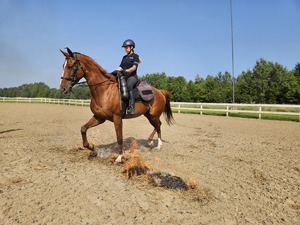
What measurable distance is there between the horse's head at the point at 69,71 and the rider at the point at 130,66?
1.11 meters

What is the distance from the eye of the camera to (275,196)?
4098mm

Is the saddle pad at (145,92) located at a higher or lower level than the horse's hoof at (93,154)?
higher

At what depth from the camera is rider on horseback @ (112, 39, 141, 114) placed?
20.9 ft

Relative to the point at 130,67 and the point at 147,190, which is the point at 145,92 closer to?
the point at 130,67

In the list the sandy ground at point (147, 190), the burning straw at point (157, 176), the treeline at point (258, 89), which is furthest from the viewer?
the treeline at point (258, 89)

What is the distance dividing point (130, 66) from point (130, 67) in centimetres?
3

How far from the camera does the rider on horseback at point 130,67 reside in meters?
6.38

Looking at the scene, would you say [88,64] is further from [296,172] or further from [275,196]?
[296,172]

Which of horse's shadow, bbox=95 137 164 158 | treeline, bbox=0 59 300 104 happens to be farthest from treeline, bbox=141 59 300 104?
horse's shadow, bbox=95 137 164 158

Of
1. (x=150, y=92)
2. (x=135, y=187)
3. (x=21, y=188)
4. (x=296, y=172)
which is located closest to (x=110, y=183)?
(x=135, y=187)

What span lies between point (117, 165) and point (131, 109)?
5.01 ft

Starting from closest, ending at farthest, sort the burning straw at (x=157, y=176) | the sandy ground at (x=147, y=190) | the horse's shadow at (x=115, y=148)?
1. the sandy ground at (x=147, y=190)
2. the burning straw at (x=157, y=176)
3. the horse's shadow at (x=115, y=148)

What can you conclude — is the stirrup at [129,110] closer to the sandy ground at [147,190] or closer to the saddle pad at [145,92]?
the saddle pad at [145,92]

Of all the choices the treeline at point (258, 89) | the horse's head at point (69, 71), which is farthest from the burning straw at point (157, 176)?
the treeline at point (258, 89)
